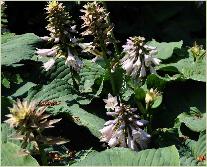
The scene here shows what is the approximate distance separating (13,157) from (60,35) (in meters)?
1.12

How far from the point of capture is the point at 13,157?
10.4 ft

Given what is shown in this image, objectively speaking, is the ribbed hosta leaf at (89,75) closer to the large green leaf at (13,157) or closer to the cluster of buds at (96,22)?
the cluster of buds at (96,22)

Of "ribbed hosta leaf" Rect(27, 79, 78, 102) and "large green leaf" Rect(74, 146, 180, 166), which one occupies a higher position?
"ribbed hosta leaf" Rect(27, 79, 78, 102)

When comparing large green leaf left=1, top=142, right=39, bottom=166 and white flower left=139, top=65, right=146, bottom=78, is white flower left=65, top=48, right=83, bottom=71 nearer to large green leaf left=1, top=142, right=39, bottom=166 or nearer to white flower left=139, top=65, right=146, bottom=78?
white flower left=139, top=65, right=146, bottom=78

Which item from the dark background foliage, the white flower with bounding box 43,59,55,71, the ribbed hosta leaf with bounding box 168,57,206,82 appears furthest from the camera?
the dark background foliage

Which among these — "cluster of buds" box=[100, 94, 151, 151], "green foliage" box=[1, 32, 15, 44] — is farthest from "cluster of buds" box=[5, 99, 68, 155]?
"green foliage" box=[1, 32, 15, 44]

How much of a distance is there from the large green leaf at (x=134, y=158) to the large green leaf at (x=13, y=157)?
0.28 m

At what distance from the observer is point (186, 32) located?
712 cm

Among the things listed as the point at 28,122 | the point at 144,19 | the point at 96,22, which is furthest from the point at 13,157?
the point at 144,19

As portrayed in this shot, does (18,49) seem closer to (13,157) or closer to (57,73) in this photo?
(57,73)

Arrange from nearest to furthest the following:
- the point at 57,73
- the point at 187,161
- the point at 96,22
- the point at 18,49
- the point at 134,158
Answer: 1. the point at 134,158
2. the point at 187,161
3. the point at 96,22
4. the point at 18,49
5. the point at 57,73

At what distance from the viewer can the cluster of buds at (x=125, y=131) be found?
11.2ft

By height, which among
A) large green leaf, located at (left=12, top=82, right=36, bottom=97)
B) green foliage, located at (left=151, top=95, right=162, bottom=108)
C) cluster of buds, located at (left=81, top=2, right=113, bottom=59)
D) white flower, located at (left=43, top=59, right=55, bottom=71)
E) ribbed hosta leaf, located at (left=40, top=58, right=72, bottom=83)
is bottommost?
green foliage, located at (left=151, top=95, right=162, bottom=108)

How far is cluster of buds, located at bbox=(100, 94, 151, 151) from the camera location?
340 centimetres
